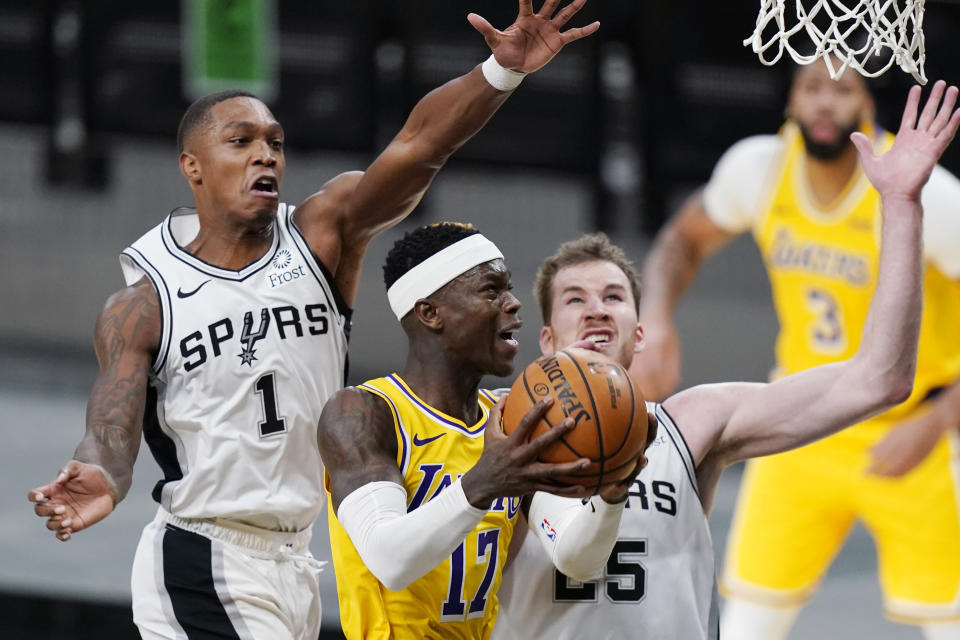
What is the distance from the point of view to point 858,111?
24.5 ft

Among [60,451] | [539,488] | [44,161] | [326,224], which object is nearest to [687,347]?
[60,451]

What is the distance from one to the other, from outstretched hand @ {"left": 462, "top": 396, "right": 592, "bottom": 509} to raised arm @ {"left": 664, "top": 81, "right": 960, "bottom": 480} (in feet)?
2.87

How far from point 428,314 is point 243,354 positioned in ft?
2.35

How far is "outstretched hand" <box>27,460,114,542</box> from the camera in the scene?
381 cm

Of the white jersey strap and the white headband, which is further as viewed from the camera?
the white jersey strap

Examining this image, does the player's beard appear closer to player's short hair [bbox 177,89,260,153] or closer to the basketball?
player's short hair [bbox 177,89,260,153]

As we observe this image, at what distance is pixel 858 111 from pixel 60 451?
5.69 m

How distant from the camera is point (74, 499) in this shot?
3910 millimetres

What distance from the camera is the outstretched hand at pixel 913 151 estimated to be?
3.87 metres

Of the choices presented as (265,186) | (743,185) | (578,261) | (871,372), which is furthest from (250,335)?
(743,185)

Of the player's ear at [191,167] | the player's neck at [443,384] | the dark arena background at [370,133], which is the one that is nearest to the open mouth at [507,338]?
the player's neck at [443,384]

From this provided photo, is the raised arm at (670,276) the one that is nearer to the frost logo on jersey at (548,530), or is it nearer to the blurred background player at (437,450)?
the blurred background player at (437,450)

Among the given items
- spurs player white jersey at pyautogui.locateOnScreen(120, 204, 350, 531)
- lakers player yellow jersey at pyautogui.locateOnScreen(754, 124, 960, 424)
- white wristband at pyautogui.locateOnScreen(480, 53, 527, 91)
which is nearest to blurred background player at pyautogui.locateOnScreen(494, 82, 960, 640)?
white wristband at pyautogui.locateOnScreen(480, 53, 527, 91)

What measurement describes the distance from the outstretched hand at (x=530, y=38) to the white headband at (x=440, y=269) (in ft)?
2.00
